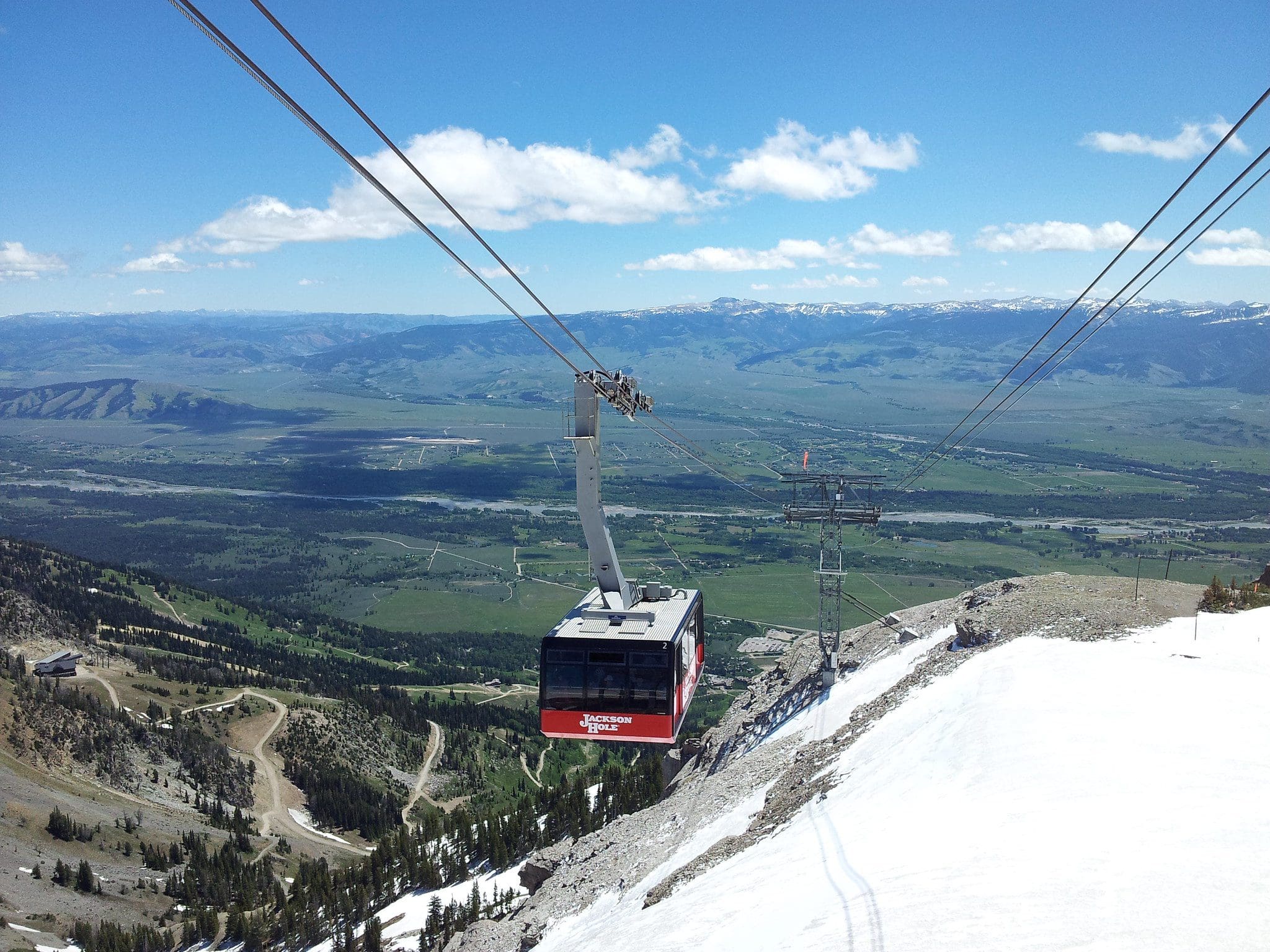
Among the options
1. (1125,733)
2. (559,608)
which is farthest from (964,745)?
(559,608)

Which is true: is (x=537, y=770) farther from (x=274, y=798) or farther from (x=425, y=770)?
(x=274, y=798)

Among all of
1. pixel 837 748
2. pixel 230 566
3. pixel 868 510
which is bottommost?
pixel 230 566

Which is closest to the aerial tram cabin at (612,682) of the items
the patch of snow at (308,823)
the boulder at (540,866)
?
the boulder at (540,866)

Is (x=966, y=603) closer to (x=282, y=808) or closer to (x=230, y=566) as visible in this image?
(x=282, y=808)

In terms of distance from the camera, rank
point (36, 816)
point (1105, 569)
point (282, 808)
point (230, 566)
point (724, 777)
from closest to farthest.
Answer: point (724, 777)
point (36, 816)
point (282, 808)
point (1105, 569)
point (230, 566)

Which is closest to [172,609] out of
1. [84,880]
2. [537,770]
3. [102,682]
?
[102,682]

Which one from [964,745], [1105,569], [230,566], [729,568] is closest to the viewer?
[964,745]
